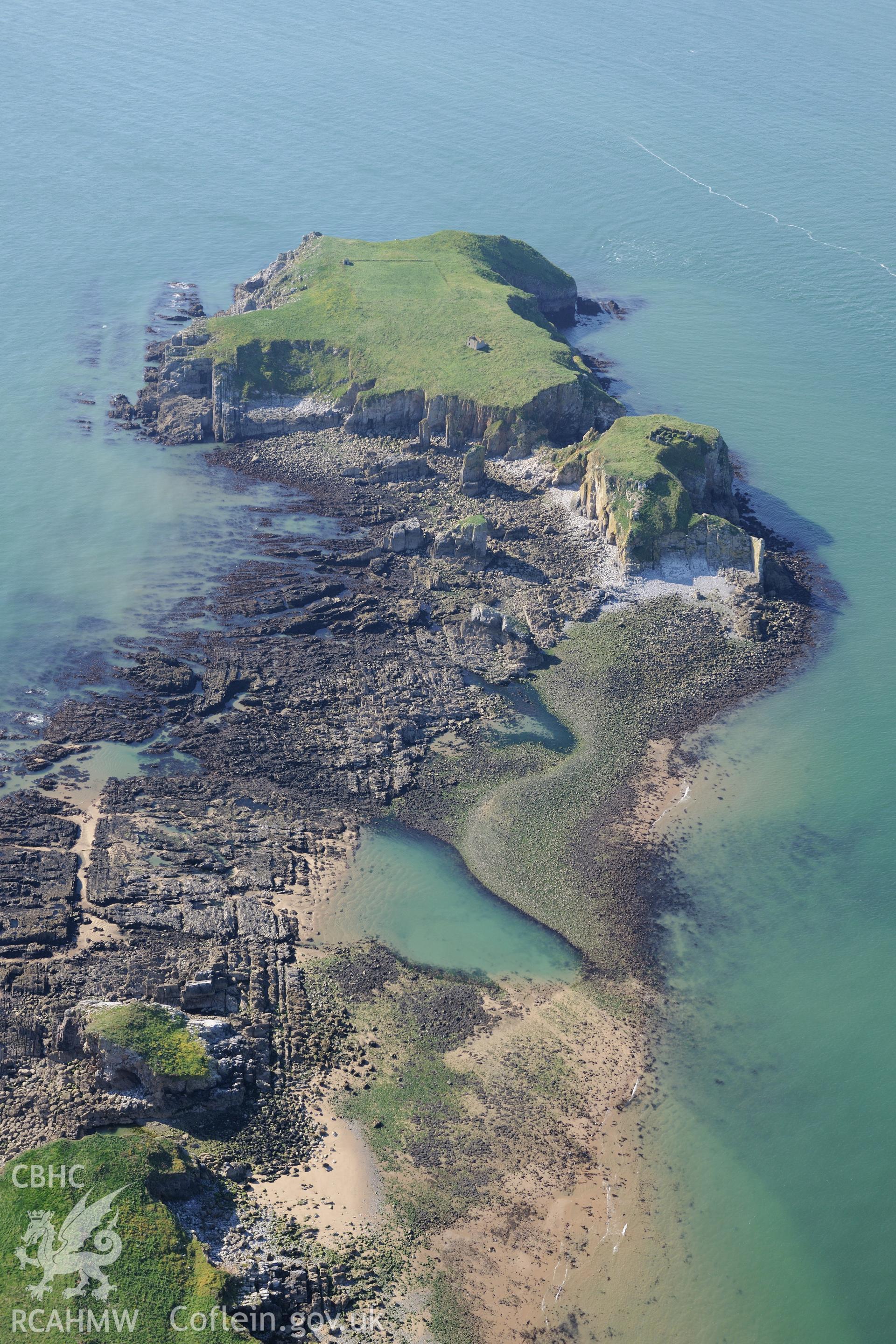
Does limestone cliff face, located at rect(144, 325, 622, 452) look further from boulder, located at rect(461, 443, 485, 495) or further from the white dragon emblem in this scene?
the white dragon emblem

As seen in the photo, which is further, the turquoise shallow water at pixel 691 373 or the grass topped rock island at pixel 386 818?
the turquoise shallow water at pixel 691 373

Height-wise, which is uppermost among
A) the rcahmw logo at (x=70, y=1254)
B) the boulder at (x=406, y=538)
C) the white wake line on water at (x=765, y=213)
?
the white wake line on water at (x=765, y=213)

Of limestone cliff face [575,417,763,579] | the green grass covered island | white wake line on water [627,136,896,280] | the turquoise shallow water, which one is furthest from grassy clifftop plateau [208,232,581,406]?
white wake line on water [627,136,896,280]

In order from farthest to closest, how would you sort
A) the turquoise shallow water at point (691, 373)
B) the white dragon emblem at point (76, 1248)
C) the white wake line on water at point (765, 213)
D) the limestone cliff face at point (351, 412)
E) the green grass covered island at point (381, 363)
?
the white wake line on water at point (765, 213)
the green grass covered island at point (381, 363)
the limestone cliff face at point (351, 412)
the turquoise shallow water at point (691, 373)
the white dragon emblem at point (76, 1248)

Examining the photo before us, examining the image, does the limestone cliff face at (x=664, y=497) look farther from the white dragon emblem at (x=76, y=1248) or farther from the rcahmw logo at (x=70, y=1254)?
the white dragon emblem at (x=76, y=1248)

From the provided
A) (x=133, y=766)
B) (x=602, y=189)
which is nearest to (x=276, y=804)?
(x=133, y=766)

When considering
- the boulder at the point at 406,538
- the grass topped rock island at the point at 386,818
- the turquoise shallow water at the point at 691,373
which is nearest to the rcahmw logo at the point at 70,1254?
the grass topped rock island at the point at 386,818

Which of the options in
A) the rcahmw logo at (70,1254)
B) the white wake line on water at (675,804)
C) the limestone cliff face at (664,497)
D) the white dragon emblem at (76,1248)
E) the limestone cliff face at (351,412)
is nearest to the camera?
the rcahmw logo at (70,1254)

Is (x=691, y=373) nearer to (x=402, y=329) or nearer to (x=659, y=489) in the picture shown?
(x=402, y=329)
